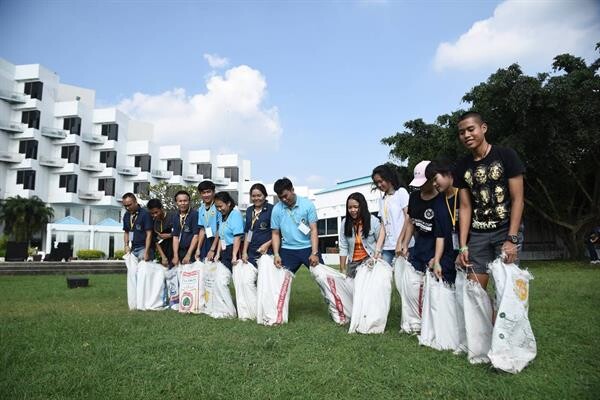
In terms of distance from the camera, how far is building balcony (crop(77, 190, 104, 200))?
46.3 m

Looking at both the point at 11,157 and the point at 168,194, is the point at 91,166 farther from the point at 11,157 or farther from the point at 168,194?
the point at 168,194

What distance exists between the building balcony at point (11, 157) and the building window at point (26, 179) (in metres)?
1.21

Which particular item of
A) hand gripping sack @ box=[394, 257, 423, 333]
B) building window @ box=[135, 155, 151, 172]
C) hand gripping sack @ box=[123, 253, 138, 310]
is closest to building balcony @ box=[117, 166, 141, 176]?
building window @ box=[135, 155, 151, 172]

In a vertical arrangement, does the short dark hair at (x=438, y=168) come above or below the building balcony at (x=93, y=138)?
below

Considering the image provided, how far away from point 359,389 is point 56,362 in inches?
91.1

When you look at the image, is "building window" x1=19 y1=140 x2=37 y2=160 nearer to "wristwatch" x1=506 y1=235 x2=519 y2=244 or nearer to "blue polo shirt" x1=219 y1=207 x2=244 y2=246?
"blue polo shirt" x1=219 y1=207 x2=244 y2=246

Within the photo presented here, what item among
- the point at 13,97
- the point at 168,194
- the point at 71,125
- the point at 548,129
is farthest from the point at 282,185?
the point at 71,125

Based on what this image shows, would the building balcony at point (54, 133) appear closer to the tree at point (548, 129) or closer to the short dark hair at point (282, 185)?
the tree at point (548, 129)

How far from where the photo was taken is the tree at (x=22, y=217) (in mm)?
36656

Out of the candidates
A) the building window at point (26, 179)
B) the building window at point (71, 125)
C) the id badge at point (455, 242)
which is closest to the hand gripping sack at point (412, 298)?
the id badge at point (455, 242)

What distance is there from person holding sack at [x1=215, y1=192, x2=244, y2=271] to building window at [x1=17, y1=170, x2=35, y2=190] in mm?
43852

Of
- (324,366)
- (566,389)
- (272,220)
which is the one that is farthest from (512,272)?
(272,220)

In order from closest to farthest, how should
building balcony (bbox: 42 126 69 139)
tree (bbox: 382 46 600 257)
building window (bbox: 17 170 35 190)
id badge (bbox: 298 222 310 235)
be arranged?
1. id badge (bbox: 298 222 310 235)
2. tree (bbox: 382 46 600 257)
3. building window (bbox: 17 170 35 190)
4. building balcony (bbox: 42 126 69 139)

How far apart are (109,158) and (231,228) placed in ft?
157
